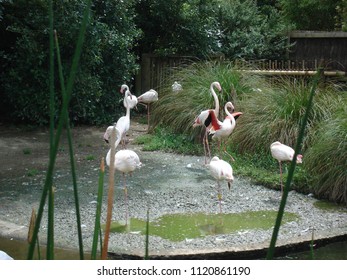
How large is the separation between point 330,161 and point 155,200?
1.70 metres

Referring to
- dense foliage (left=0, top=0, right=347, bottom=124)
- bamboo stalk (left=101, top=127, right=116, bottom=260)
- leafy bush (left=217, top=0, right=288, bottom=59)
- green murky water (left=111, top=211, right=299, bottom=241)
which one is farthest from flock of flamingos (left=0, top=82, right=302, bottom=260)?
leafy bush (left=217, top=0, right=288, bottom=59)

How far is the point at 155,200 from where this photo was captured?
5805 mm

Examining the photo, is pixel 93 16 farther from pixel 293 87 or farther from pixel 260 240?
pixel 260 240

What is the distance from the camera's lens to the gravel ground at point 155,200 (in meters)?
4.69

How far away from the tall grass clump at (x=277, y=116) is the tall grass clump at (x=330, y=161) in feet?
2.10

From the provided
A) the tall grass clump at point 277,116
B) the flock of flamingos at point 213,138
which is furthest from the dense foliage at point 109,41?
the tall grass clump at point 277,116

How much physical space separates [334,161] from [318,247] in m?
1.29

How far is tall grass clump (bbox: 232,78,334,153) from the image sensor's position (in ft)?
23.0

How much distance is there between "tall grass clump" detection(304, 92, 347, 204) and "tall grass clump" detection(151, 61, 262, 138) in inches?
85.8

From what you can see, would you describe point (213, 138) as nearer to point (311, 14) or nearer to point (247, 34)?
point (247, 34)

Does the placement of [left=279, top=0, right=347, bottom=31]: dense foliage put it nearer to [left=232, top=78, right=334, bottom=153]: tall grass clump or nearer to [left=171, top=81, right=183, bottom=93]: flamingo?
[left=171, top=81, right=183, bottom=93]: flamingo

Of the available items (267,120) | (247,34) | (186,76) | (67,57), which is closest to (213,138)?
(267,120)

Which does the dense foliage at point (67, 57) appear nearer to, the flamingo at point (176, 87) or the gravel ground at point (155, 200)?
the flamingo at point (176, 87)

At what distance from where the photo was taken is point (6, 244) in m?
4.56
